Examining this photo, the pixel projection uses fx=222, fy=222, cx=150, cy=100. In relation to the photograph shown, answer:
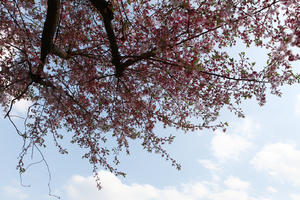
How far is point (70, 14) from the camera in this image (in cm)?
650

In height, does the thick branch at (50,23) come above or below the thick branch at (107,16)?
below

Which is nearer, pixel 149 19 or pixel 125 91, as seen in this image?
pixel 149 19

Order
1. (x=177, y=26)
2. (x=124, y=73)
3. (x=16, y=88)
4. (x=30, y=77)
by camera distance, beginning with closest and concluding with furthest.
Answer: (x=177, y=26), (x=30, y=77), (x=16, y=88), (x=124, y=73)

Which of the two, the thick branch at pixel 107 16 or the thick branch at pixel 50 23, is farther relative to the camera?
the thick branch at pixel 107 16

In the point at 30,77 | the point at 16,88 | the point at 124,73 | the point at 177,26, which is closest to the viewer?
the point at 177,26

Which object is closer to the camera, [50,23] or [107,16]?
[50,23]

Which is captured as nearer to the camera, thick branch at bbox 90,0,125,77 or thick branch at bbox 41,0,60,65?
thick branch at bbox 41,0,60,65

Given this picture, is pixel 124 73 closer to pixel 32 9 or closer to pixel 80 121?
pixel 80 121

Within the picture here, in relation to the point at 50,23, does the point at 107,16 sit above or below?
above

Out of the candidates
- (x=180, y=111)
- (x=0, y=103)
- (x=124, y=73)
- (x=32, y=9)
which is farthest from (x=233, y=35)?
(x=0, y=103)

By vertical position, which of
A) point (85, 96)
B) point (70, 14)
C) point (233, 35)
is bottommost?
point (85, 96)

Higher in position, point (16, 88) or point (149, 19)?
point (149, 19)

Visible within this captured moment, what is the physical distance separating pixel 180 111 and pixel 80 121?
3.30 metres

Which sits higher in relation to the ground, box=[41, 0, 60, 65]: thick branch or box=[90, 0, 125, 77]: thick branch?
box=[90, 0, 125, 77]: thick branch
